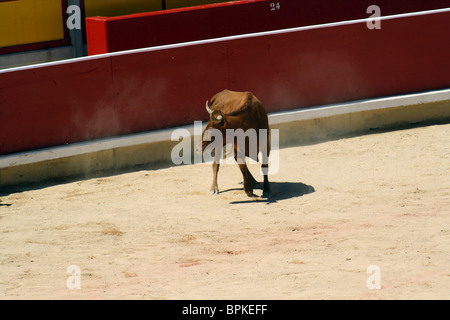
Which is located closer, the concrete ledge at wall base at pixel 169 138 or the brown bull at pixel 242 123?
the brown bull at pixel 242 123

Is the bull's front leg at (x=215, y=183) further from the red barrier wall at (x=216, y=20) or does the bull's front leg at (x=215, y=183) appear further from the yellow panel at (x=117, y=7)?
the yellow panel at (x=117, y=7)

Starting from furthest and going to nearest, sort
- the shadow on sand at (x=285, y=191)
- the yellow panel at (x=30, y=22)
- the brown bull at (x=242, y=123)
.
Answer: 1. the yellow panel at (x=30, y=22)
2. the shadow on sand at (x=285, y=191)
3. the brown bull at (x=242, y=123)

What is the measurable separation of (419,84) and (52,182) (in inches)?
227

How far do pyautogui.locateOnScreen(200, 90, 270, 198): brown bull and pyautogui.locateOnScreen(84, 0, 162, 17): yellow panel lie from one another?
5237 millimetres

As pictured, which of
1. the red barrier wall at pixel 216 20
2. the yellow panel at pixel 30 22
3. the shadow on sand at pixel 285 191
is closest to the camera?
the shadow on sand at pixel 285 191

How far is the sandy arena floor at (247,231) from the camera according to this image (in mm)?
7781

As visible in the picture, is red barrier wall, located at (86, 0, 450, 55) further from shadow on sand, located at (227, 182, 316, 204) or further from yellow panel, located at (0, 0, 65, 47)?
shadow on sand, located at (227, 182, 316, 204)

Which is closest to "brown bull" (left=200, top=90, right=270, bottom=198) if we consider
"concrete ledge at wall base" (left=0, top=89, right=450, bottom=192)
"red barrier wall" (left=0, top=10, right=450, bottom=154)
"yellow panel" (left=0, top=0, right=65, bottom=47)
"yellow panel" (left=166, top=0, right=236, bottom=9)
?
"concrete ledge at wall base" (left=0, top=89, right=450, bottom=192)

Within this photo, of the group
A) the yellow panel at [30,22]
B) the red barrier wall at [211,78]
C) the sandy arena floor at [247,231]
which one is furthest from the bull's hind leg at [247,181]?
→ the yellow panel at [30,22]

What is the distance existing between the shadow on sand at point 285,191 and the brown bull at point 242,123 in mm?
107

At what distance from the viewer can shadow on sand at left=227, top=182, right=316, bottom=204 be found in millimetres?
10477
